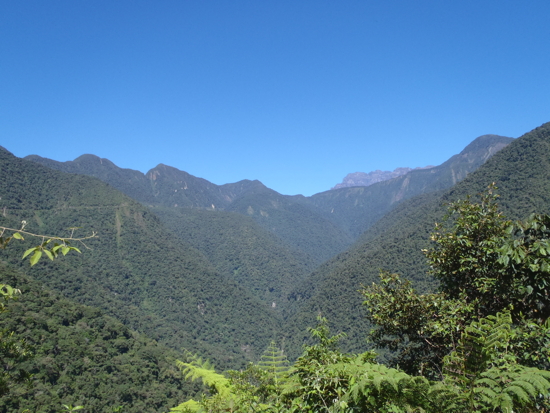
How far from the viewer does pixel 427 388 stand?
9.29ft

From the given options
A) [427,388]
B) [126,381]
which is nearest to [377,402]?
[427,388]

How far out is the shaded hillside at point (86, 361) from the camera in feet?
128

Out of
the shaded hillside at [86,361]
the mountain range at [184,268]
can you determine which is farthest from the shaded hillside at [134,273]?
the shaded hillside at [86,361]

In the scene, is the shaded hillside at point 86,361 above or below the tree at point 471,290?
below

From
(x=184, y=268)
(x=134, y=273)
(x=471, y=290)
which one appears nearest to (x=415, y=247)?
(x=184, y=268)

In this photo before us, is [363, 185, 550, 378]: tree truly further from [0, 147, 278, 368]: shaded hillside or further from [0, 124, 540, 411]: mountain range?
[0, 147, 278, 368]: shaded hillside

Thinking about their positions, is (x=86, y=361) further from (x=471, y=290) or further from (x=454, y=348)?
(x=454, y=348)

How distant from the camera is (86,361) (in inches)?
1864

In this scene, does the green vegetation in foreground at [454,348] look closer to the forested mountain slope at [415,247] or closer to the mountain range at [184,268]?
the mountain range at [184,268]

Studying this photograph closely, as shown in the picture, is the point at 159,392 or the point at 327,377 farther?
the point at 159,392

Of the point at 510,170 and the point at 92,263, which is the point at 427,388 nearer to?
the point at 510,170

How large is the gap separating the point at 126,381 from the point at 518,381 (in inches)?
2341

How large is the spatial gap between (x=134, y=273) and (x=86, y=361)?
86.5m

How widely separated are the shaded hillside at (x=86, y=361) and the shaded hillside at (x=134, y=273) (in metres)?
36.1
